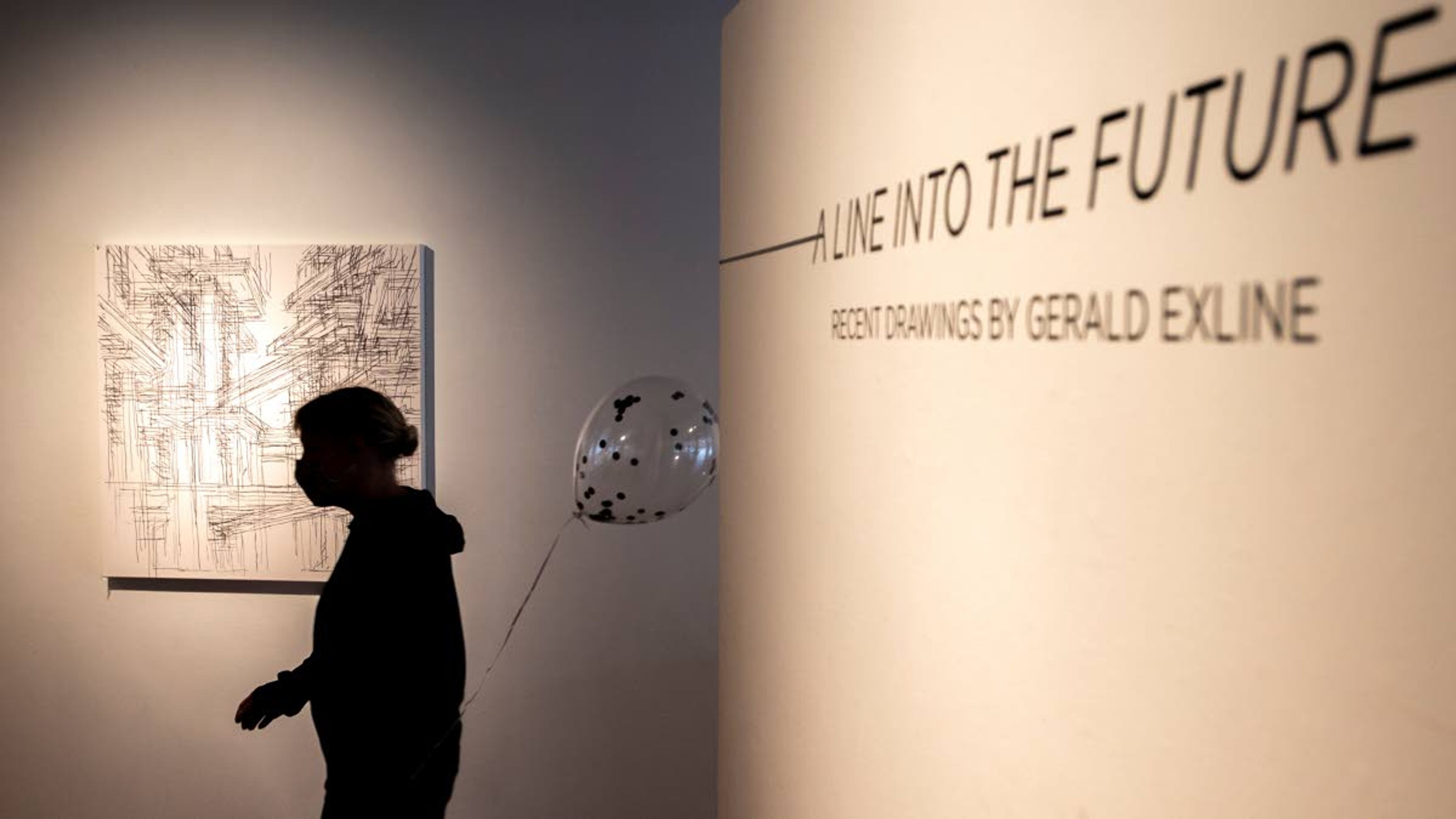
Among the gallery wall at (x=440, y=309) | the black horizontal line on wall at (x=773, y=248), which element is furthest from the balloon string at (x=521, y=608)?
the black horizontal line on wall at (x=773, y=248)

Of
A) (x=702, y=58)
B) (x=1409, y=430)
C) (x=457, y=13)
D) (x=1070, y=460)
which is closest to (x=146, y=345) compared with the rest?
(x=457, y=13)

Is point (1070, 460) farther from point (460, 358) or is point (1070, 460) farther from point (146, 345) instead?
point (146, 345)

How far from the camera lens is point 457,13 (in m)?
3.23

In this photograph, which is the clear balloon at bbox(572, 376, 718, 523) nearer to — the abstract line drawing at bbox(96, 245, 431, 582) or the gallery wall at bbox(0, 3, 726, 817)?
the gallery wall at bbox(0, 3, 726, 817)

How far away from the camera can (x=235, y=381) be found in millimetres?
3232

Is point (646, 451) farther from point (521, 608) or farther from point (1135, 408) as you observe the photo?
point (1135, 408)

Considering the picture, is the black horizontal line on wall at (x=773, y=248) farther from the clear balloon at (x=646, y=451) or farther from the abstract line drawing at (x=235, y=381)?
the abstract line drawing at (x=235, y=381)

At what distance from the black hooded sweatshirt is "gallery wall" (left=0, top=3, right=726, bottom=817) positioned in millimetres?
924

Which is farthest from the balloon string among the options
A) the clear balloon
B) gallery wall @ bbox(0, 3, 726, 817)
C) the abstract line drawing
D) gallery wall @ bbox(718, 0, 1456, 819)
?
gallery wall @ bbox(718, 0, 1456, 819)

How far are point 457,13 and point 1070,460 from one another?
3095 millimetres

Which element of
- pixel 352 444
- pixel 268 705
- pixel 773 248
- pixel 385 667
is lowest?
pixel 268 705

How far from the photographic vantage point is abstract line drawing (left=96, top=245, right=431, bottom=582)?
126 inches

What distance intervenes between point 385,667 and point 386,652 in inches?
1.5


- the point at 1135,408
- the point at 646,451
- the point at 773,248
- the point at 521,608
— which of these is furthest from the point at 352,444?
the point at 1135,408
